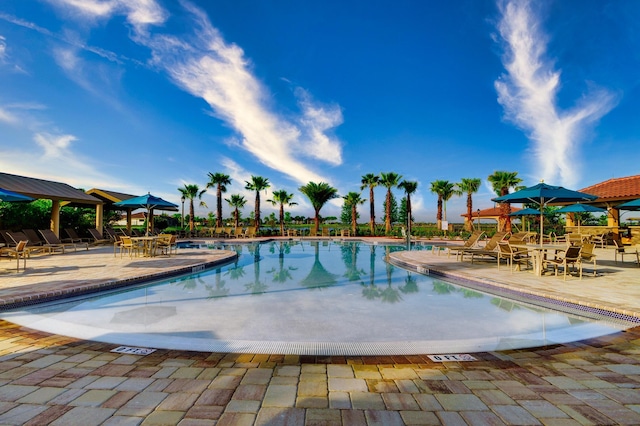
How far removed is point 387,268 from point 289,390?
802 centimetres

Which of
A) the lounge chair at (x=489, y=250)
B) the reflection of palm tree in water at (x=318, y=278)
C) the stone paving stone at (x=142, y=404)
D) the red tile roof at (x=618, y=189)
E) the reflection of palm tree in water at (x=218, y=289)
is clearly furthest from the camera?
the red tile roof at (x=618, y=189)

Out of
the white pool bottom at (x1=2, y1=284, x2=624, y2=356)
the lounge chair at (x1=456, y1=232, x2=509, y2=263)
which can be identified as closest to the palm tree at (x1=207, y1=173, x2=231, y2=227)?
the white pool bottom at (x1=2, y1=284, x2=624, y2=356)

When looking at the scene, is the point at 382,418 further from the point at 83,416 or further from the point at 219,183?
the point at 219,183

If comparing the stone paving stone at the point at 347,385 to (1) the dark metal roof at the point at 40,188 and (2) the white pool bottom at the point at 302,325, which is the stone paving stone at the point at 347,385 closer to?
(2) the white pool bottom at the point at 302,325

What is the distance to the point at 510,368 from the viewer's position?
2.61 m

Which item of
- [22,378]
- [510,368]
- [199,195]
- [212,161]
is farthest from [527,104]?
[199,195]

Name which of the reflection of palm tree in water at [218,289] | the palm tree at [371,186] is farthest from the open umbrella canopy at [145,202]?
the palm tree at [371,186]

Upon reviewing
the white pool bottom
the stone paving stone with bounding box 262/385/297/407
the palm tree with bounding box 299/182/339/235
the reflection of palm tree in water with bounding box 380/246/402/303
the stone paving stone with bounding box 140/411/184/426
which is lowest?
the reflection of palm tree in water with bounding box 380/246/402/303

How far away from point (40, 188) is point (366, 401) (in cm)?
1816

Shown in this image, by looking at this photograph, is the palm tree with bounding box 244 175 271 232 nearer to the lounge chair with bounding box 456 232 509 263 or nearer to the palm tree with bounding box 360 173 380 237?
the palm tree with bounding box 360 173 380 237

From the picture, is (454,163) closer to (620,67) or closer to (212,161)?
(620,67)

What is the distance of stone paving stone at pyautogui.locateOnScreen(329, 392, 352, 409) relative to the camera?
1979mm

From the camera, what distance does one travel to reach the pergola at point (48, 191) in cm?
1267

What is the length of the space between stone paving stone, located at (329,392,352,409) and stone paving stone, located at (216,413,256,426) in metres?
0.53
